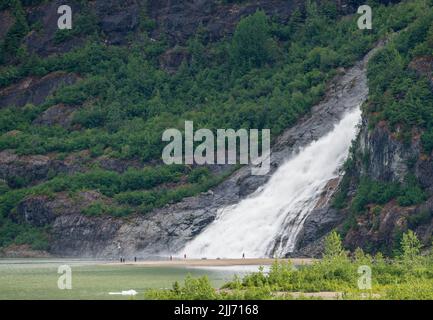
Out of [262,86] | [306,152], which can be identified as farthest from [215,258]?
[262,86]

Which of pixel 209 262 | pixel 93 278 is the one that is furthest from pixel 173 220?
pixel 93 278

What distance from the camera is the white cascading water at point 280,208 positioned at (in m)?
146

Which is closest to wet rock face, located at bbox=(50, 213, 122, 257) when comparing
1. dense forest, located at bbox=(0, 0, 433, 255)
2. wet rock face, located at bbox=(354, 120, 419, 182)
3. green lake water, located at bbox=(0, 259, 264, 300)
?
dense forest, located at bbox=(0, 0, 433, 255)

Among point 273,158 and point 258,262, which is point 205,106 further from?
point 258,262

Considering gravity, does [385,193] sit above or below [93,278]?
above

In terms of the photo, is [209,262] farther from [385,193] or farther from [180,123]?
[180,123]

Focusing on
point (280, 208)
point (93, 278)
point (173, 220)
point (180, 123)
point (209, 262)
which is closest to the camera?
point (93, 278)

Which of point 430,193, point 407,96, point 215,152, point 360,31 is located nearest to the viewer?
point 430,193

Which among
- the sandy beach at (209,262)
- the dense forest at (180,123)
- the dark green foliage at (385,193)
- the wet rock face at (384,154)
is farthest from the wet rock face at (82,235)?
the dark green foliage at (385,193)

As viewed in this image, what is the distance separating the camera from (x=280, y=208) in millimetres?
151375

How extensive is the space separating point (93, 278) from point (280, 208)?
154 ft

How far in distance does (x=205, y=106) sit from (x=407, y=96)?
61051mm

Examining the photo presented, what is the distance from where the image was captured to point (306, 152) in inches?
6334

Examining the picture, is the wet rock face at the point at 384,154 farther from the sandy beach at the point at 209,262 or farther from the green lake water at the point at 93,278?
the green lake water at the point at 93,278
